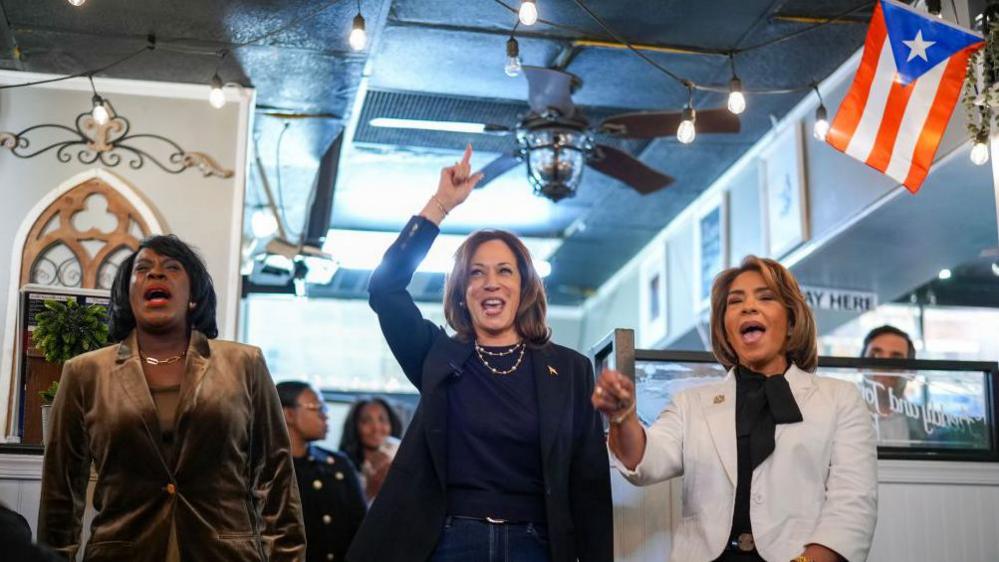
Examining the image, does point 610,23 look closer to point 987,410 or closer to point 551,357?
point 987,410

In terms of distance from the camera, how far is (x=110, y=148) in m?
6.77

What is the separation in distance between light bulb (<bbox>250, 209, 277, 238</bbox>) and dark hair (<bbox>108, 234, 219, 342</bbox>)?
5.83 metres

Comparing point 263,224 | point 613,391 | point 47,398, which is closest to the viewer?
point 613,391

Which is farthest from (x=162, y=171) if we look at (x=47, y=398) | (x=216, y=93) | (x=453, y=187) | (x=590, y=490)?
(x=590, y=490)

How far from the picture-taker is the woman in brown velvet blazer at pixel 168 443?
10.5ft

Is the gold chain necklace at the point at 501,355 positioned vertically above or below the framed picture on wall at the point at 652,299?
below

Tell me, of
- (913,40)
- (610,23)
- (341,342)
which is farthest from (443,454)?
(341,342)

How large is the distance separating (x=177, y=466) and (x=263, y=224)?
631 cm

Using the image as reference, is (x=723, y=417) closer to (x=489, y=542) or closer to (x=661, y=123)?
(x=489, y=542)

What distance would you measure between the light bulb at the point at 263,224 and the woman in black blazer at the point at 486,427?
6068mm

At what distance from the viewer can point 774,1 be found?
618 centimetres

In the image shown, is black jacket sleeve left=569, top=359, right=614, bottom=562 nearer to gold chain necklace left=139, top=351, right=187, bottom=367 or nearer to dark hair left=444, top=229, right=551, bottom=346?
dark hair left=444, top=229, right=551, bottom=346

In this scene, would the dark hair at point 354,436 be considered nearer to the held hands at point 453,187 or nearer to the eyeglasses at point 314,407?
the eyeglasses at point 314,407

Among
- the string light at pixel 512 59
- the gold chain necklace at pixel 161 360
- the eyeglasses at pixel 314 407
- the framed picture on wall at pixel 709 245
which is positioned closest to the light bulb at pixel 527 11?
the string light at pixel 512 59
